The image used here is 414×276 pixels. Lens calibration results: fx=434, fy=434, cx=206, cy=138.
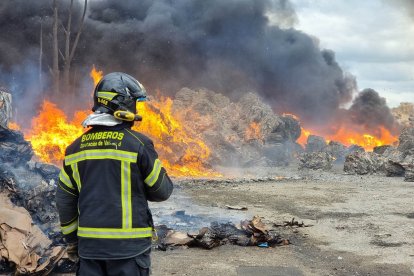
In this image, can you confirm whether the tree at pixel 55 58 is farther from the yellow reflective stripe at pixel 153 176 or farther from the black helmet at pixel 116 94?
the yellow reflective stripe at pixel 153 176

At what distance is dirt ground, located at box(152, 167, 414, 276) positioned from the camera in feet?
18.2

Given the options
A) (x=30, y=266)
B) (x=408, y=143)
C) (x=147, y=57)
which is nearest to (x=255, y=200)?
(x=30, y=266)

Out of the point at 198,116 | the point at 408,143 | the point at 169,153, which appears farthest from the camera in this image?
the point at 198,116

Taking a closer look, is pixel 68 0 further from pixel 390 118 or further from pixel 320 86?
pixel 390 118

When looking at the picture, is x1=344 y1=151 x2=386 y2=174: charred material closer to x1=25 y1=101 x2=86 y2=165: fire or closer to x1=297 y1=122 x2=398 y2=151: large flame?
x1=25 y1=101 x2=86 y2=165: fire

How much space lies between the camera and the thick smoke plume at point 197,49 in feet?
73.3

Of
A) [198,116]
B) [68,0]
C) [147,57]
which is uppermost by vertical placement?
[68,0]

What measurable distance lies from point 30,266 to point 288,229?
455cm

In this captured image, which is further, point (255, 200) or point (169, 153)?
point (169, 153)

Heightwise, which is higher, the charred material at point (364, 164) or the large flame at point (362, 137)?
the large flame at point (362, 137)

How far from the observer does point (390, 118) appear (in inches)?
1480

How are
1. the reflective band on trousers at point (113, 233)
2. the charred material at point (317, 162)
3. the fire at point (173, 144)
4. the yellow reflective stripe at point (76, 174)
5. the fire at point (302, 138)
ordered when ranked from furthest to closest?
the fire at point (302, 138), the charred material at point (317, 162), the fire at point (173, 144), the yellow reflective stripe at point (76, 174), the reflective band on trousers at point (113, 233)

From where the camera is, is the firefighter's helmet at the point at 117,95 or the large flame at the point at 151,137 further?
the large flame at the point at 151,137

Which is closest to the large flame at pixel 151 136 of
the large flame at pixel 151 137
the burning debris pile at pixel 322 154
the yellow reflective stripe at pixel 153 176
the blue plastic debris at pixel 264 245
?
the large flame at pixel 151 137
